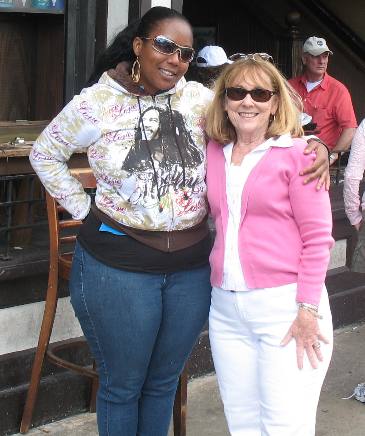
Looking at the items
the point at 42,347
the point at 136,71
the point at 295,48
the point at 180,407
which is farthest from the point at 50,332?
the point at 295,48

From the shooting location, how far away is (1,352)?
4.17 m

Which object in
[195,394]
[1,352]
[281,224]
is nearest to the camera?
[281,224]

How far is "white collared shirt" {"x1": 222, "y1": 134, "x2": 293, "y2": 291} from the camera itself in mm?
2889

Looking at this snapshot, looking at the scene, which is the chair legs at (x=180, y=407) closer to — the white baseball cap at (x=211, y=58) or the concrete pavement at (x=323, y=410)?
the concrete pavement at (x=323, y=410)

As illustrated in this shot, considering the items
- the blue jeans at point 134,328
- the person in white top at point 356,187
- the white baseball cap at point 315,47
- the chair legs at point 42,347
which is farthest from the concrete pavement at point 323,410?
the white baseball cap at point 315,47

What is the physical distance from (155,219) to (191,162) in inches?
8.8

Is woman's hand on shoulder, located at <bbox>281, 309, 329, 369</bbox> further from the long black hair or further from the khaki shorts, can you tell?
the khaki shorts

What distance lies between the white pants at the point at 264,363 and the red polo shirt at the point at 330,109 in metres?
3.68

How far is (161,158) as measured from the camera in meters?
2.93

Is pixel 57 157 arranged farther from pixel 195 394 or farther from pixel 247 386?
pixel 195 394

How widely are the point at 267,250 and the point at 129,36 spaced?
0.88m

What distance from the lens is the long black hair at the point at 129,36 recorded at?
299 centimetres

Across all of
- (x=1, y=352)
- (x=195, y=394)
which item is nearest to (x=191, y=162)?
(x=1, y=352)

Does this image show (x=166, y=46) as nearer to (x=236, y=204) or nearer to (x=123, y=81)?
(x=123, y=81)
